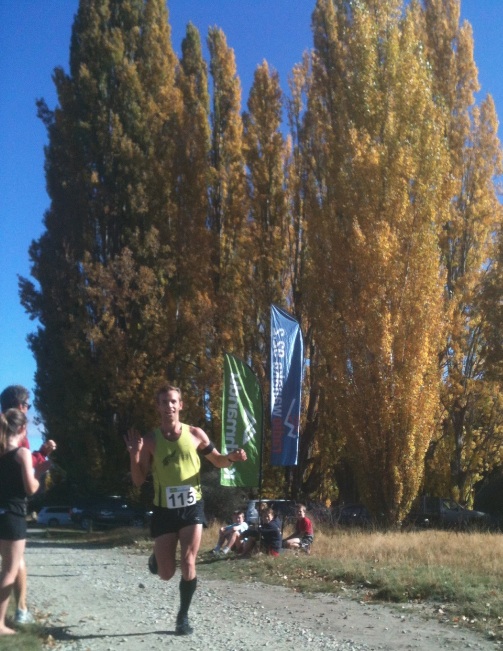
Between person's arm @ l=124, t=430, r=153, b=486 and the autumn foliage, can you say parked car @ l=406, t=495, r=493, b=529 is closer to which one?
the autumn foliage

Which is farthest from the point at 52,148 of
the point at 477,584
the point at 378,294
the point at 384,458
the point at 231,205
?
the point at 477,584

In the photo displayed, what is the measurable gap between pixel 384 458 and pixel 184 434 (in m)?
14.3

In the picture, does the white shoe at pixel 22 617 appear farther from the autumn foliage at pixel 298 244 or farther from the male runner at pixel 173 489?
the autumn foliage at pixel 298 244

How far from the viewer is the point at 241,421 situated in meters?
14.9

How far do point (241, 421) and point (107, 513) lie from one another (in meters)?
17.4

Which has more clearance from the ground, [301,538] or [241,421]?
[241,421]

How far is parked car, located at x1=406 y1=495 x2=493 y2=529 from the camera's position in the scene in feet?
82.8

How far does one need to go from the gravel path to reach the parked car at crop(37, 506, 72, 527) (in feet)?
90.6

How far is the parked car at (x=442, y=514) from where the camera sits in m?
25.2

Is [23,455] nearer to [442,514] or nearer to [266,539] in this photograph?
[266,539]

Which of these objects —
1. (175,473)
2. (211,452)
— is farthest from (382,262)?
(175,473)

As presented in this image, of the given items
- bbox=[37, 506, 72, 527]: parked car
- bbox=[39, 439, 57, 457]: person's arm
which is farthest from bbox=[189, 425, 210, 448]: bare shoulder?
bbox=[37, 506, 72, 527]: parked car

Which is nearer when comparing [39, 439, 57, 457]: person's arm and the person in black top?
the person in black top

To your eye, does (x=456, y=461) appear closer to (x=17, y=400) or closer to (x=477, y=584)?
(x=477, y=584)
